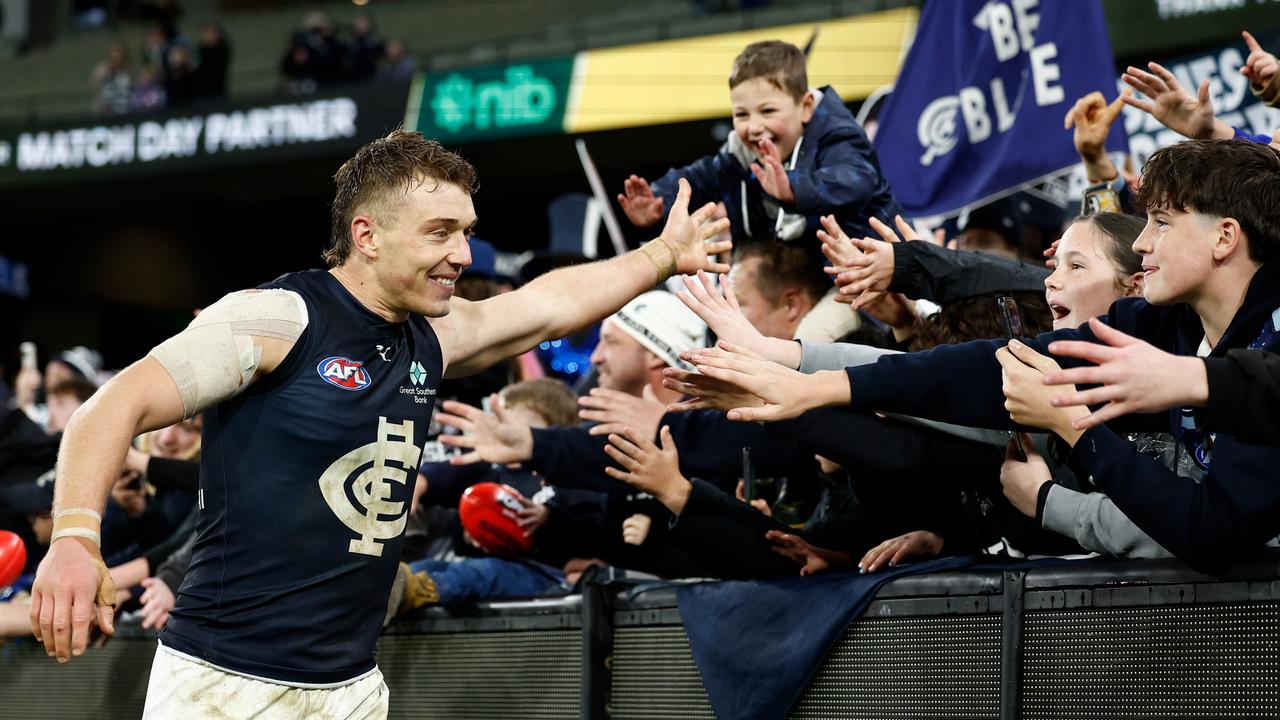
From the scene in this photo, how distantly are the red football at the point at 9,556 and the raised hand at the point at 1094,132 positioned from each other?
12.2 ft

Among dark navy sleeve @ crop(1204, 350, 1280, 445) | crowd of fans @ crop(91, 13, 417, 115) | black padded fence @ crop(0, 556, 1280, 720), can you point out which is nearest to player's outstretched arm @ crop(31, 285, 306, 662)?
black padded fence @ crop(0, 556, 1280, 720)

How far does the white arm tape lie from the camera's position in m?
3.12

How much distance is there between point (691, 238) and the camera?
4.09m

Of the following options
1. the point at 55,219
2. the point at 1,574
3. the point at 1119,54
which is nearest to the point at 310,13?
the point at 55,219

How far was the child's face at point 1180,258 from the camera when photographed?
290cm

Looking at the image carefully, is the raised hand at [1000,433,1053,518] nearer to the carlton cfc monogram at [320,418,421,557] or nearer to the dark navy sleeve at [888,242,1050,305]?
the dark navy sleeve at [888,242,1050,305]

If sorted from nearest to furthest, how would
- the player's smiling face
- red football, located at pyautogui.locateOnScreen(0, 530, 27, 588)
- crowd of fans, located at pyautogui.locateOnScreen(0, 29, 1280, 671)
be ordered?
crowd of fans, located at pyautogui.locateOnScreen(0, 29, 1280, 671) < the player's smiling face < red football, located at pyautogui.locateOnScreen(0, 530, 27, 588)

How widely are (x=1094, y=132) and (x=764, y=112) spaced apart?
112cm

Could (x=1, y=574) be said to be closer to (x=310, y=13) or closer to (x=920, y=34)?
(x=920, y=34)

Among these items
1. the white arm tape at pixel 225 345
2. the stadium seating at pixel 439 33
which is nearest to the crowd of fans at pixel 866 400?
the white arm tape at pixel 225 345

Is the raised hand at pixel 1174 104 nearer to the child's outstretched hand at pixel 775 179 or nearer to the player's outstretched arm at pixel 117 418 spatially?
the child's outstretched hand at pixel 775 179

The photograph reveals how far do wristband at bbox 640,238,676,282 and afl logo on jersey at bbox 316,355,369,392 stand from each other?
1.00m

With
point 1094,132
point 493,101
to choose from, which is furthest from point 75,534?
point 493,101

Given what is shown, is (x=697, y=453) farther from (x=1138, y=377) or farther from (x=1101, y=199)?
(x=1138, y=377)
